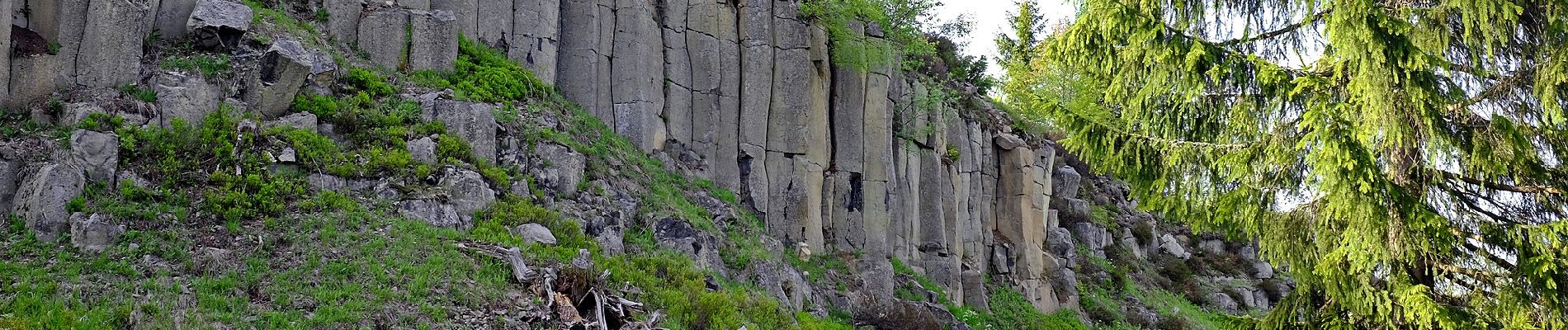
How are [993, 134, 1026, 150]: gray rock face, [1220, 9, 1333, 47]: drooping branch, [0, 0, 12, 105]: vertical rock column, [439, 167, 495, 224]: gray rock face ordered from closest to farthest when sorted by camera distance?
[1220, 9, 1333, 47]: drooping branch, [0, 0, 12, 105]: vertical rock column, [439, 167, 495, 224]: gray rock face, [993, 134, 1026, 150]: gray rock face

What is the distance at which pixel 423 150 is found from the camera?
15.6 m

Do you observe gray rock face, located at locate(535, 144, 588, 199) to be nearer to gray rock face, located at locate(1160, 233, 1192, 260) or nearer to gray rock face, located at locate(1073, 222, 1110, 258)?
gray rock face, located at locate(1073, 222, 1110, 258)

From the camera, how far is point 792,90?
23.9 meters

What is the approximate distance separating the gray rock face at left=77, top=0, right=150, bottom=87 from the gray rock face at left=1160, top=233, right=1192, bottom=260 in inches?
1325

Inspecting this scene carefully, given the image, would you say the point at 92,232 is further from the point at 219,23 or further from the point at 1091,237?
the point at 1091,237

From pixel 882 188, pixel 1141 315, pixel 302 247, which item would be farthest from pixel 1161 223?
pixel 302 247

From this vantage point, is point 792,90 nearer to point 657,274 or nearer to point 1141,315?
point 657,274

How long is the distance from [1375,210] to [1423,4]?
2458 mm

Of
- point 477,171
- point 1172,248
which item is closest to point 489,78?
point 477,171

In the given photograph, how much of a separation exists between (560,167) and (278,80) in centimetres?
414

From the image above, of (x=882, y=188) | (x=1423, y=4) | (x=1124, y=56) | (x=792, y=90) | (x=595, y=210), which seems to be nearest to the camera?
(x=1423, y=4)

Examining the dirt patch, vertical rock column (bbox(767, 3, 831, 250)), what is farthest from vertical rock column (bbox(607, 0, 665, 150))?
the dirt patch

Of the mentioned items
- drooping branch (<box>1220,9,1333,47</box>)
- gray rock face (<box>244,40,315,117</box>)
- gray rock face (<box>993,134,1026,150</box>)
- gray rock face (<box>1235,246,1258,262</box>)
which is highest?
drooping branch (<box>1220,9,1333,47</box>)

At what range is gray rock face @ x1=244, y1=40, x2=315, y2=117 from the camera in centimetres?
1547
